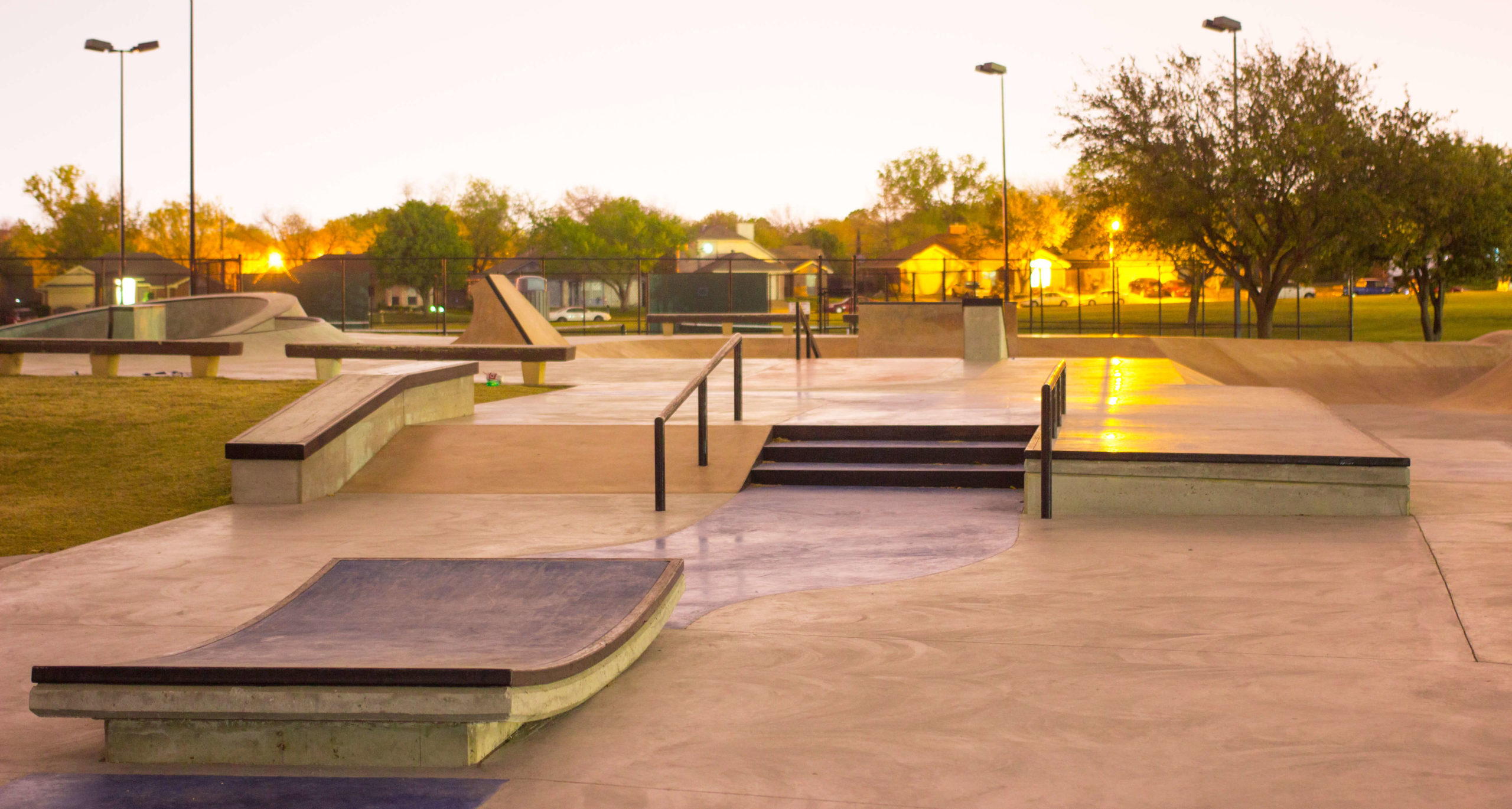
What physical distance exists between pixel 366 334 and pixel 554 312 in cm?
3328

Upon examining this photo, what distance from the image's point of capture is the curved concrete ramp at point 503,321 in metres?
18.4

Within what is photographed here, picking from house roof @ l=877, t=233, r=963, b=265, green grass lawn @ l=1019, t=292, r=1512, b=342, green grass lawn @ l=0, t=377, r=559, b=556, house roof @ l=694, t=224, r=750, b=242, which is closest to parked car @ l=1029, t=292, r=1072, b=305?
green grass lawn @ l=1019, t=292, r=1512, b=342

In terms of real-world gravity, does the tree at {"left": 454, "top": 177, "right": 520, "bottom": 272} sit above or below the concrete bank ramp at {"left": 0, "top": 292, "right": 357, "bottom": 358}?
above

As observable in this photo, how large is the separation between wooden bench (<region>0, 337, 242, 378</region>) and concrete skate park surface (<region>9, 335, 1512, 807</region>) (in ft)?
26.7

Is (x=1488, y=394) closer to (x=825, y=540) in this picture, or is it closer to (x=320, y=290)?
(x=825, y=540)

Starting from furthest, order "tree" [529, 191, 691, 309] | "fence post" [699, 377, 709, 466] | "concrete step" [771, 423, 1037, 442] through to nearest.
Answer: "tree" [529, 191, 691, 309] → "concrete step" [771, 423, 1037, 442] → "fence post" [699, 377, 709, 466]

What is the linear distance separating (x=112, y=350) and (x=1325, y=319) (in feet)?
143

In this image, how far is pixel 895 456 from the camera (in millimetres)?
9898

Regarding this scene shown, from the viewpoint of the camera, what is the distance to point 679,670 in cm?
468

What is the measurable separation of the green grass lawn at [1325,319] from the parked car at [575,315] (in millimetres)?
21704

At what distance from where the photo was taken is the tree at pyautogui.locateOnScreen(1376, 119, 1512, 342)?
2695cm

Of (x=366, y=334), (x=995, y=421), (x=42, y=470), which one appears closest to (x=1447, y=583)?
(x=995, y=421)

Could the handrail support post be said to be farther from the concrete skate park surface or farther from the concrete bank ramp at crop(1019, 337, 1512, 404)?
the concrete bank ramp at crop(1019, 337, 1512, 404)

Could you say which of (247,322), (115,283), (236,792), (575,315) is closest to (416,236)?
(575,315)
